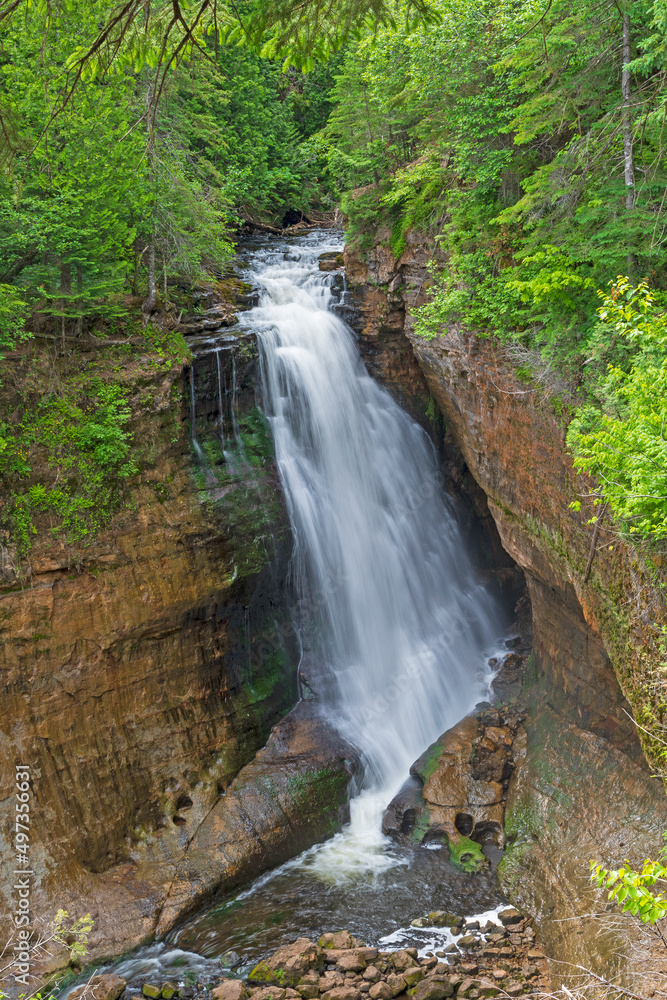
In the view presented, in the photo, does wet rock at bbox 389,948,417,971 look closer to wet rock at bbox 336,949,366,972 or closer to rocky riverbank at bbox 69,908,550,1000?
rocky riverbank at bbox 69,908,550,1000

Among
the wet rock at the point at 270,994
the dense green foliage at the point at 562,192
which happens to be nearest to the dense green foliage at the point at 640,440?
the dense green foliage at the point at 562,192

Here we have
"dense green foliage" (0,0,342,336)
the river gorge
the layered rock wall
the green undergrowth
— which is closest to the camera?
the river gorge

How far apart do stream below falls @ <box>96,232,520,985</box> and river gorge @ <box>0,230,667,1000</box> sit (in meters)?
0.05

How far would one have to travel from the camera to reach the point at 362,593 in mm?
12664

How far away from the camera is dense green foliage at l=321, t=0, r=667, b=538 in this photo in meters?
5.77

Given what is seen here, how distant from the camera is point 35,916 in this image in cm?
814

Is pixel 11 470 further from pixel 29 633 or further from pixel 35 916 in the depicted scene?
pixel 35 916

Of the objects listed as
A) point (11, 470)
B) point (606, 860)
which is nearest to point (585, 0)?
point (11, 470)

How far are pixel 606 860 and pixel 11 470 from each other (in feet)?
30.0

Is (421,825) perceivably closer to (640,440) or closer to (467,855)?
(467,855)

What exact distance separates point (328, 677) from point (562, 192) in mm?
8643

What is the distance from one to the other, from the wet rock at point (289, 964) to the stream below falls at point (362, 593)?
0.92m

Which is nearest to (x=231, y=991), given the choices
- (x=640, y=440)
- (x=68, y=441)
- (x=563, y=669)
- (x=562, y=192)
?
(x=563, y=669)

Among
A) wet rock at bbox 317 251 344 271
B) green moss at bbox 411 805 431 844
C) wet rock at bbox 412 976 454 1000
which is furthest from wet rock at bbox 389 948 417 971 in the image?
wet rock at bbox 317 251 344 271
